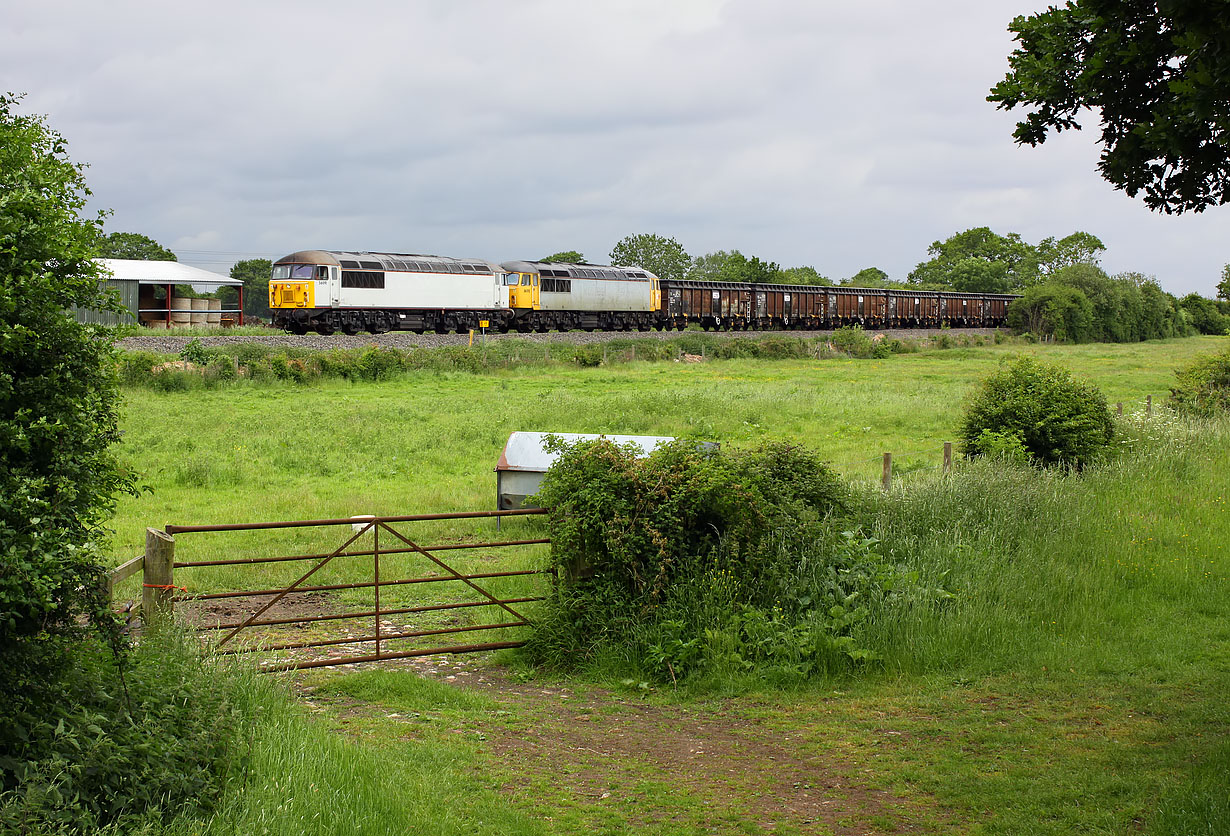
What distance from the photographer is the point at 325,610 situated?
11.3 meters

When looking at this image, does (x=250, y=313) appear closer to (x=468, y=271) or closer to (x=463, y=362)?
(x=468, y=271)

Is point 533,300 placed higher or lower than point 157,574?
higher

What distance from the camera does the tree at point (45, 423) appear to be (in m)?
4.33

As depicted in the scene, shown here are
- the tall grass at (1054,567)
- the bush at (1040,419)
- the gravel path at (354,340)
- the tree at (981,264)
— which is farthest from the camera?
the tree at (981,264)

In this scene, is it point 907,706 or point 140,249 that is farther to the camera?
point 140,249

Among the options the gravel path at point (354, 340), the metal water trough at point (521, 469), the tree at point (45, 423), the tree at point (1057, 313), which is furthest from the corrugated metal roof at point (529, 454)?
the tree at point (1057, 313)

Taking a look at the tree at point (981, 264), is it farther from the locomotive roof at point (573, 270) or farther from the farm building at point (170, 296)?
Answer: the farm building at point (170, 296)

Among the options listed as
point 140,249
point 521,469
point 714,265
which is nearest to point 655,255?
point 714,265

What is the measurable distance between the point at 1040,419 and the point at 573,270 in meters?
42.0

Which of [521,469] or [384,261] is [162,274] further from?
[521,469]

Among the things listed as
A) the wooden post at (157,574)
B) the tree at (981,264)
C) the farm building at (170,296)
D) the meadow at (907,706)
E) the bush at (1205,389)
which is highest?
the tree at (981,264)

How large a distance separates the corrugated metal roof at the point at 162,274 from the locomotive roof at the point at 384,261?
9.65 m

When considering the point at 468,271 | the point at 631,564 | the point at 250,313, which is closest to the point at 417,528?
the point at 631,564

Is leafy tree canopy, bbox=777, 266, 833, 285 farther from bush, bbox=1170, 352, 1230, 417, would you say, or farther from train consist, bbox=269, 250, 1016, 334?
bush, bbox=1170, 352, 1230, 417
